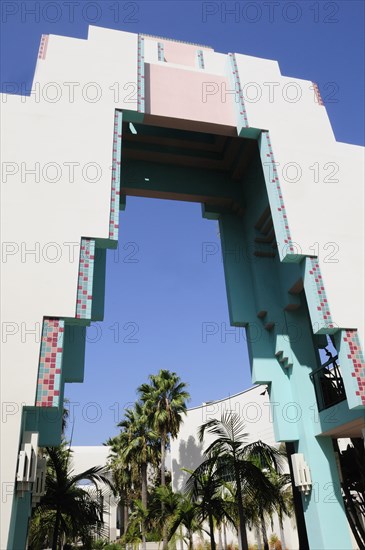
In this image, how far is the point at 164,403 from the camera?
21.3 meters

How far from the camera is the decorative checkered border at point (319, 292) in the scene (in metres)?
7.93

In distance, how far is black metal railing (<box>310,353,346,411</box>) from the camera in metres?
9.31

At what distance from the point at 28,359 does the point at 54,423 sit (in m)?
2.54

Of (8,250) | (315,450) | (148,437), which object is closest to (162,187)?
(8,250)

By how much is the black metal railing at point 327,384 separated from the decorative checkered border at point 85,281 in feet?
16.4

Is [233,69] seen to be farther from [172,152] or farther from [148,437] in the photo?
[148,437]

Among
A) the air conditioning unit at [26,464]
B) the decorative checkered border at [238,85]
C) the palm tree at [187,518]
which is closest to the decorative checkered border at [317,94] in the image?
the decorative checkered border at [238,85]

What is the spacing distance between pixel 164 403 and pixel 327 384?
12742 millimetres

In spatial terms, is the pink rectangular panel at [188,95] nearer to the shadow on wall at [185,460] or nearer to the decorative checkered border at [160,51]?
the decorative checkered border at [160,51]

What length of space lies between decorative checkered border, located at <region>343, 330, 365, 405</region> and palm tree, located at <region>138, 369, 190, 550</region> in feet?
46.5

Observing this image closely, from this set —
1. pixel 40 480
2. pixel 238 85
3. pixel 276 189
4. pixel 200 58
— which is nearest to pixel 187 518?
pixel 40 480

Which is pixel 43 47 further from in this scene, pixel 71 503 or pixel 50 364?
pixel 71 503

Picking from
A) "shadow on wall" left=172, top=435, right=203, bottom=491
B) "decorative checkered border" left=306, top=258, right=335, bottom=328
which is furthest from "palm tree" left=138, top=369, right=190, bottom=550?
"decorative checkered border" left=306, top=258, right=335, bottom=328

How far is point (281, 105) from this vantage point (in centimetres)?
1045
